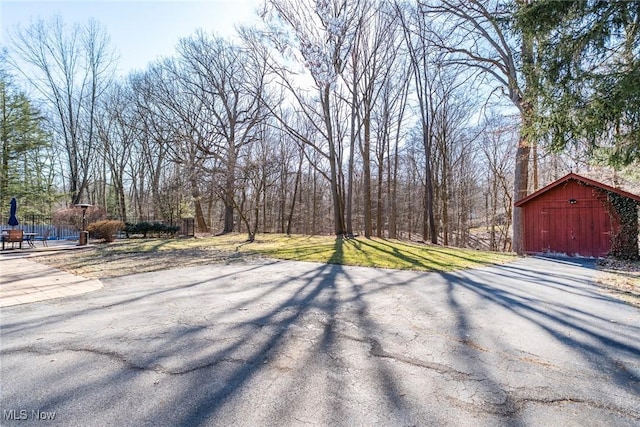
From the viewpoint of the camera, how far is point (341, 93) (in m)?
18.3

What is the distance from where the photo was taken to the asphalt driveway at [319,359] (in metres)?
1.92

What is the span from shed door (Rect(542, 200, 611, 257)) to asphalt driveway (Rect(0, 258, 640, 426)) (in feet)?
22.6

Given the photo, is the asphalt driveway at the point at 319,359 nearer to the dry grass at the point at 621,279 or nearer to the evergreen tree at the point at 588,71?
the dry grass at the point at 621,279

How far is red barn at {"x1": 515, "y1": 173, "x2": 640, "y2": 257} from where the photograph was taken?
32.5ft

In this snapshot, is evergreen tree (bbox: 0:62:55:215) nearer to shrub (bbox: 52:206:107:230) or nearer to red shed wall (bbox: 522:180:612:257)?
shrub (bbox: 52:206:107:230)

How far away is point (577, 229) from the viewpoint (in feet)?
34.3

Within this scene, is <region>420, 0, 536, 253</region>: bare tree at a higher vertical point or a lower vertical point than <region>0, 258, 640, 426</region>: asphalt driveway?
higher

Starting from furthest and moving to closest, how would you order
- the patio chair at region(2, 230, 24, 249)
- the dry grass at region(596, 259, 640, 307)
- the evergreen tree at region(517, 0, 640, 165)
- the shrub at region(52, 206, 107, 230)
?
1. the shrub at region(52, 206, 107, 230)
2. the patio chair at region(2, 230, 24, 249)
3. the dry grass at region(596, 259, 640, 307)
4. the evergreen tree at region(517, 0, 640, 165)

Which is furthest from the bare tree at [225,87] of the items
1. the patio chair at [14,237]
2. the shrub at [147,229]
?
the patio chair at [14,237]

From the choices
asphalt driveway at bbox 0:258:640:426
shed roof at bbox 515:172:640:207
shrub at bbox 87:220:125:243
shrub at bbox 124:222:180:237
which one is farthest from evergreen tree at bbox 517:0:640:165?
shrub at bbox 124:222:180:237

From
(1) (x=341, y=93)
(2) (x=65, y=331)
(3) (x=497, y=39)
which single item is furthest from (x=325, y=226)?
(2) (x=65, y=331)

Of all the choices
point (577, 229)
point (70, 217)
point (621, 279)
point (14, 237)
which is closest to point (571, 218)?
point (577, 229)

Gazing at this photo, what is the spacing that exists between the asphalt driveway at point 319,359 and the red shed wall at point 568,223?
695 centimetres

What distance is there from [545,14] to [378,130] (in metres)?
16.6
